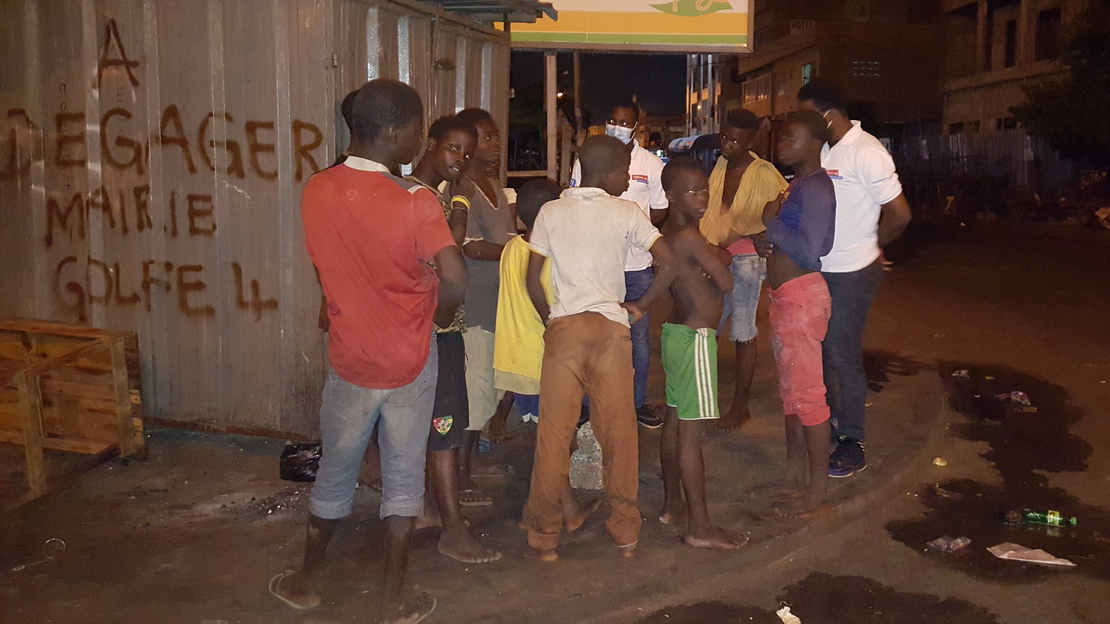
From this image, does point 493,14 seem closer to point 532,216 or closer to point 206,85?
point 206,85

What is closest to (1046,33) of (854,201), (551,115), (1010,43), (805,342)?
(1010,43)

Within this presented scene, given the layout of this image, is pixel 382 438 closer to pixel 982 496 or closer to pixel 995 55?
pixel 982 496

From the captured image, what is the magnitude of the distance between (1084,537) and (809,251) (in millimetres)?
2019

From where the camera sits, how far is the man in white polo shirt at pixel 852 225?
5094 mm

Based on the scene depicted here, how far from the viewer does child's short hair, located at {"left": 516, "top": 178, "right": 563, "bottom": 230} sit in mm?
4746

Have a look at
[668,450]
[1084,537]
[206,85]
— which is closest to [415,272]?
[668,450]

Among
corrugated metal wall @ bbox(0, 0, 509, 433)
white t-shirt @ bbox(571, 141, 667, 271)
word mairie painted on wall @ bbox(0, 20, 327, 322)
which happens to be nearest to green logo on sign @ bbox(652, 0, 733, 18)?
white t-shirt @ bbox(571, 141, 667, 271)

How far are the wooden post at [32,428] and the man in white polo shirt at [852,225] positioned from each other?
4131mm

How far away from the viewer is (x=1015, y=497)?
5484mm

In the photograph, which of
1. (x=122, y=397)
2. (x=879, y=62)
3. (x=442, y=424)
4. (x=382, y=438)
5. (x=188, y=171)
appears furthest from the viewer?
(x=879, y=62)

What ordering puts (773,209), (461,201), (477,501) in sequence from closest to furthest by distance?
(461,201), (477,501), (773,209)

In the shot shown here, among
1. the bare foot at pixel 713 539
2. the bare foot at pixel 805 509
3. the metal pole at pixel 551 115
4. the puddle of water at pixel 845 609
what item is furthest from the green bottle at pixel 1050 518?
the metal pole at pixel 551 115

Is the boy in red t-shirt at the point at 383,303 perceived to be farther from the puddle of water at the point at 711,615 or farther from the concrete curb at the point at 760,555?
the puddle of water at the point at 711,615

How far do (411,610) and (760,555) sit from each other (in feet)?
5.51
